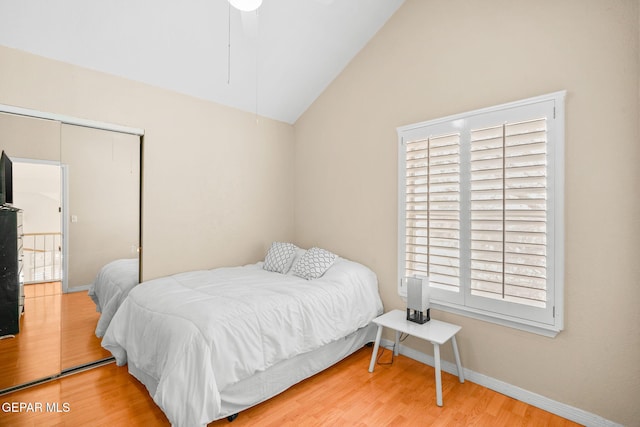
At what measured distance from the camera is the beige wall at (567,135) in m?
1.81

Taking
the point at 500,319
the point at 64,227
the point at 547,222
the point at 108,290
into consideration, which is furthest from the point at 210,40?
the point at 500,319

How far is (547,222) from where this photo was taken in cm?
203

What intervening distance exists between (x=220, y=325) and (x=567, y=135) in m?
2.48

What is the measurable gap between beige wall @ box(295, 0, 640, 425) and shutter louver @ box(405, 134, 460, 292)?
8.6 inches

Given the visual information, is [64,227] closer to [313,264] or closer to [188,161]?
[188,161]

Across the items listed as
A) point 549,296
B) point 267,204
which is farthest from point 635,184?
point 267,204

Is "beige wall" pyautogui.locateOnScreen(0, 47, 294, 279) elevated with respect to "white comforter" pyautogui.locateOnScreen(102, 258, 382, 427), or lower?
elevated

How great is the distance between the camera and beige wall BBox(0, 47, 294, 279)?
2391 mm

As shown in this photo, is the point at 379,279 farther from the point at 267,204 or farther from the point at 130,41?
the point at 130,41

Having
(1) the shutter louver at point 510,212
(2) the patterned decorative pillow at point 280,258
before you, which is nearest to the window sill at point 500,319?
(1) the shutter louver at point 510,212

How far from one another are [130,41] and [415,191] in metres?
2.61

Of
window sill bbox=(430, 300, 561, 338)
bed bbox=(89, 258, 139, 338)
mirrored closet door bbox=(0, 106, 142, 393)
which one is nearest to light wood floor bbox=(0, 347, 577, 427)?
mirrored closet door bbox=(0, 106, 142, 393)

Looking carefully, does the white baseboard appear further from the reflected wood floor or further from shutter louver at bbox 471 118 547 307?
the reflected wood floor

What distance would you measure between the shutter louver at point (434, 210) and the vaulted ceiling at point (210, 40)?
133cm
